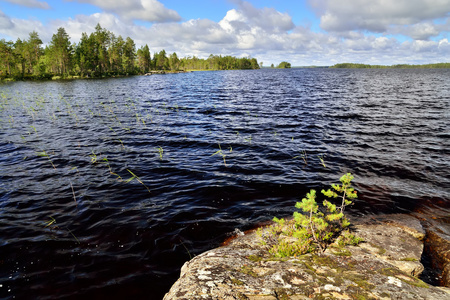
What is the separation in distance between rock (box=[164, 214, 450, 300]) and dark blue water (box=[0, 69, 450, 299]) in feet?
6.05

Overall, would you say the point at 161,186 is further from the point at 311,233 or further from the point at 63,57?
the point at 63,57

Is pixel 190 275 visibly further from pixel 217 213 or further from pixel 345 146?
pixel 345 146

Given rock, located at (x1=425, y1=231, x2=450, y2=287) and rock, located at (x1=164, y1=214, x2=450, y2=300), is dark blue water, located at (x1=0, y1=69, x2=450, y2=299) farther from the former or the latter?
rock, located at (x1=164, y1=214, x2=450, y2=300)

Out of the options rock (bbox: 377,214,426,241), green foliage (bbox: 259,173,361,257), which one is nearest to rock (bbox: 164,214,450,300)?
green foliage (bbox: 259,173,361,257)

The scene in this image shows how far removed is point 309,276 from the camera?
3715mm

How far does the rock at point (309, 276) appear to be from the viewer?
130 inches

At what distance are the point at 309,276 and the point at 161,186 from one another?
7399 mm

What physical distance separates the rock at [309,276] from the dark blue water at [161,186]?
1.84 m

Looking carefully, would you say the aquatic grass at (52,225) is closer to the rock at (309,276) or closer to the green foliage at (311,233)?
the rock at (309,276)

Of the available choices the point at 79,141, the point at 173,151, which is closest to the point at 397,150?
the point at 173,151

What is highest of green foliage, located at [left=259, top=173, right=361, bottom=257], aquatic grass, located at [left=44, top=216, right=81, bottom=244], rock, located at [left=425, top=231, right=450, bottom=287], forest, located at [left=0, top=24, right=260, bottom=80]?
forest, located at [left=0, top=24, right=260, bottom=80]

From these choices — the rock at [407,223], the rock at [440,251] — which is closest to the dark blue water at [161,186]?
the rock at [407,223]

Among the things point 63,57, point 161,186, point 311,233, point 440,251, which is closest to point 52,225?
point 161,186

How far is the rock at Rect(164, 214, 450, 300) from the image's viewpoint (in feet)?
10.8
